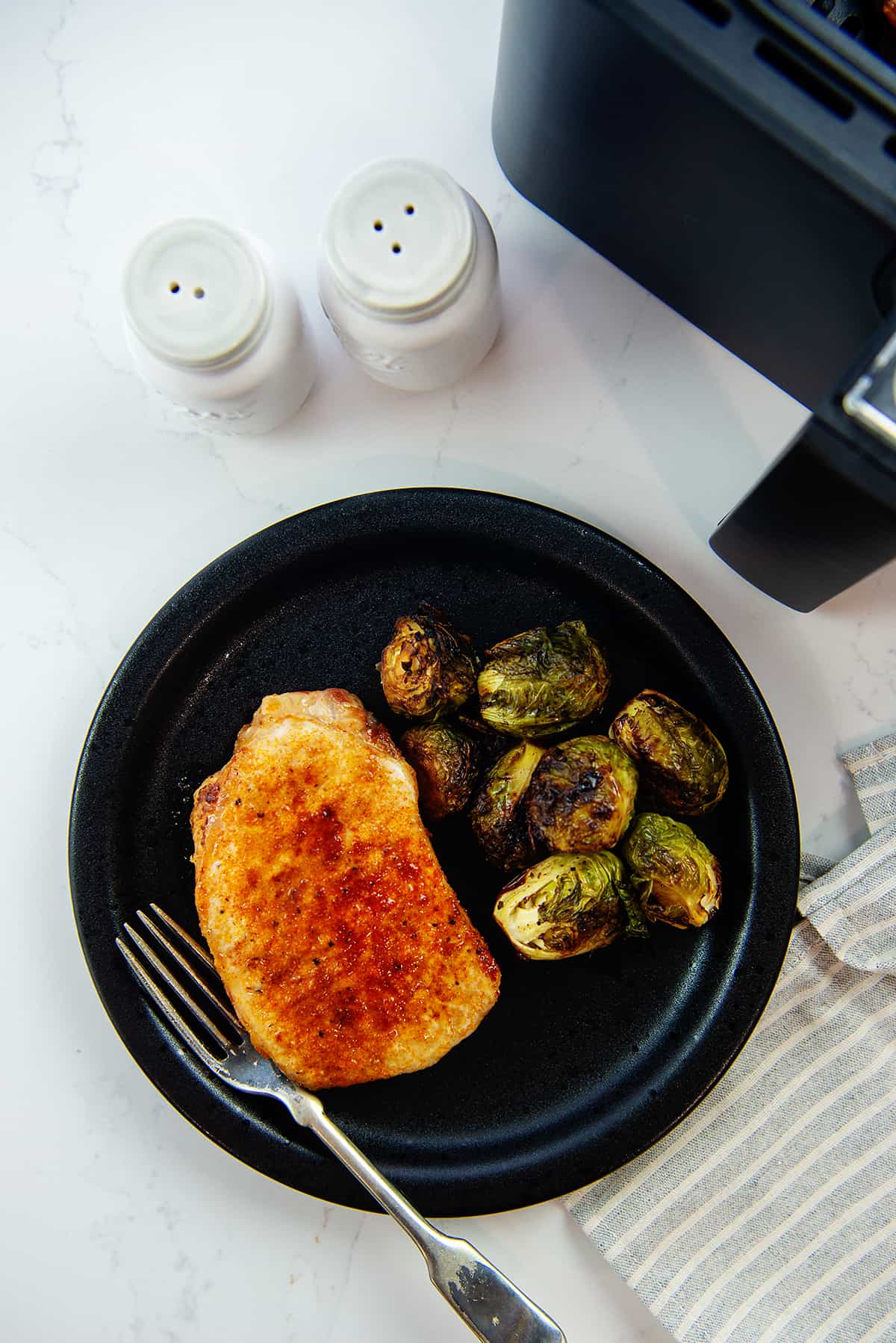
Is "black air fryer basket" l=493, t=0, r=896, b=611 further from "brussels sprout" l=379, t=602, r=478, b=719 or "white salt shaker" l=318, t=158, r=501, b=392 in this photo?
"brussels sprout" l=379, t=602, r=478, b=719

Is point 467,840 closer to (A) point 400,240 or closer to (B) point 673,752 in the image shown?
(B) point 673,752

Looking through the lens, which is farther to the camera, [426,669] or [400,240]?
[426,669]

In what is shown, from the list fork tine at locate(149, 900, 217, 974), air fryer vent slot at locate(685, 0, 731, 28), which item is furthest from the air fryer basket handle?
fork tine at locate(149, 900, 217, 974)

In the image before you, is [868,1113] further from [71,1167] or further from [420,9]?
[420,9]

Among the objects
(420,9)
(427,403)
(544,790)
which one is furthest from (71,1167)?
(420,9)

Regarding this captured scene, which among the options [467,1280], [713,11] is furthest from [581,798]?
[713,11]

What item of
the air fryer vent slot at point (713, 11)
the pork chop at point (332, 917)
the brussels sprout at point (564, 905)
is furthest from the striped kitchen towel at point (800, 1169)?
the air fryer vent slot at point (713, 11)

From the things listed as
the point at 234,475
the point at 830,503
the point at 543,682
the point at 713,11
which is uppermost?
the point at 713,11
